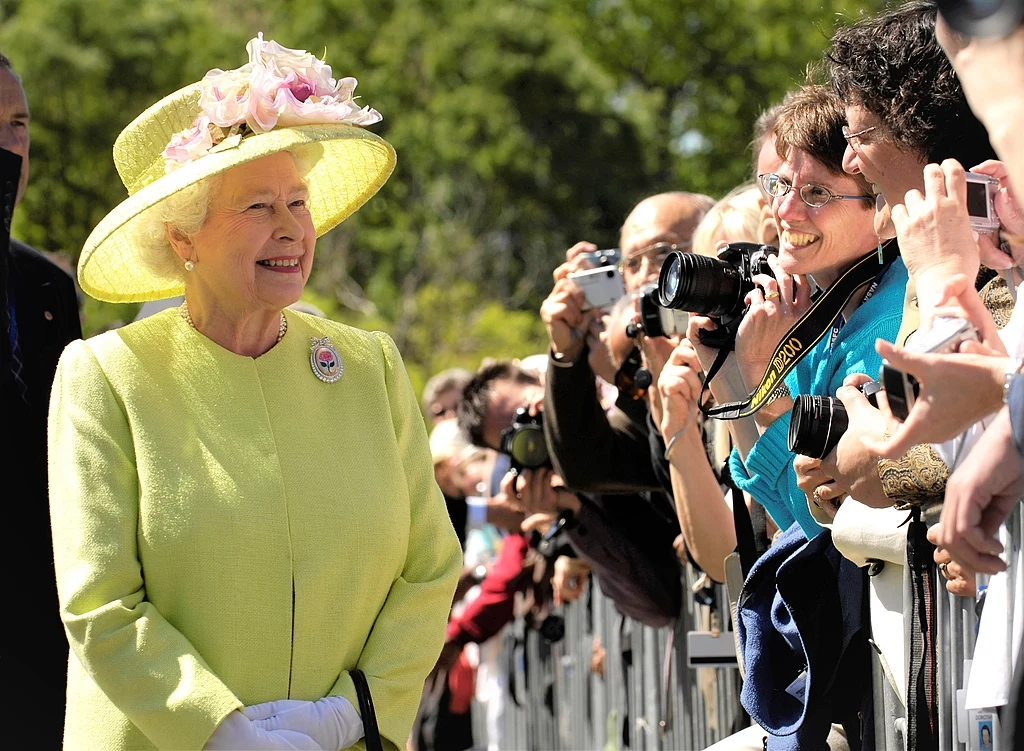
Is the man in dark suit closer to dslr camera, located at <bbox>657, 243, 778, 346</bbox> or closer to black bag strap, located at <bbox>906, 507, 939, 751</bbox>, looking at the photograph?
dslr camera, located at <bbox>657, 243, 778, 346</bbox>

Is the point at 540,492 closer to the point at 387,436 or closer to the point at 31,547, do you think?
the point at 31,547

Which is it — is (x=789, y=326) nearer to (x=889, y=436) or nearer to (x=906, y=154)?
(x=906, y=154)

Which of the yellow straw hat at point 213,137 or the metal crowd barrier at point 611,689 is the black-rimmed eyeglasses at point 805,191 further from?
the metal crowd barrier at point 611,689

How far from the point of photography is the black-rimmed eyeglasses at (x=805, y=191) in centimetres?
Answer: 346

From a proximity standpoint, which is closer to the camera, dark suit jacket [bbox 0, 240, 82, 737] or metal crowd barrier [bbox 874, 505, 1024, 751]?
metal crowd barrier [bbox 874, 505, 1024, 751]

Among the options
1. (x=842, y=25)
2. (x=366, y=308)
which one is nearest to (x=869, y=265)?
(x=842, y=25)

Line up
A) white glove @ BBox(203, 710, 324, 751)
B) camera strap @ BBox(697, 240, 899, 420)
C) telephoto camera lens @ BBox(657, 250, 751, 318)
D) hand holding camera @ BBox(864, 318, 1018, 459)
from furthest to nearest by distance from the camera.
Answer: telephoto camera lens @ BBox(657, 250, 751, 318) < camera strap @ BBox(697, 240, 899, 420) < white glove @ BBox(203, 710, 324, 751) < hand holding camera @ BBox(864, 318, 1018, 459)

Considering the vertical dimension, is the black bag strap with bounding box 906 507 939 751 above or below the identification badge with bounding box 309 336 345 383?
below

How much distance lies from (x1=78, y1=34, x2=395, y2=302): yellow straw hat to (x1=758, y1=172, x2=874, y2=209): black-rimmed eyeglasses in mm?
913

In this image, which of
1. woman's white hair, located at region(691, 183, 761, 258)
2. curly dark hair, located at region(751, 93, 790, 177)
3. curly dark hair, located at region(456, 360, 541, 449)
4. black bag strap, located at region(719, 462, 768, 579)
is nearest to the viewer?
curly dark hair, located at region(751, 93, 790, 177)

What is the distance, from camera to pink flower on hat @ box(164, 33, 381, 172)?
322 cm

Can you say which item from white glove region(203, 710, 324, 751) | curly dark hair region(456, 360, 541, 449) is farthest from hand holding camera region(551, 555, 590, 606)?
white glove region(203, 710, 324, 751)

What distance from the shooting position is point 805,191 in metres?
3.50

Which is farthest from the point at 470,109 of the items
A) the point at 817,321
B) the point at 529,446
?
the point at 817,321
